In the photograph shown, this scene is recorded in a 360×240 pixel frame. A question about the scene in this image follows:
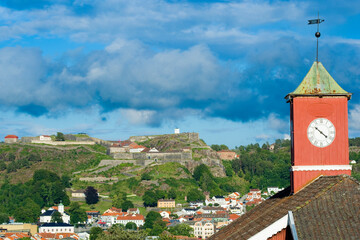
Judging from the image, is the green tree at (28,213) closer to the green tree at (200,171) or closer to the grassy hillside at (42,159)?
the grassy hillside at (42,159)

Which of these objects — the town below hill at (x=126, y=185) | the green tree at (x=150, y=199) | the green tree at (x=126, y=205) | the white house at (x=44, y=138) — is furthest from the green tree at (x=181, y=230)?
the white house at (x=44, y=138)

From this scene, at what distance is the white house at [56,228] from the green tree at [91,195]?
1225cm

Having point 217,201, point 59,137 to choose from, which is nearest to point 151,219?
point 217,201

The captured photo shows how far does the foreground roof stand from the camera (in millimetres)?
11711

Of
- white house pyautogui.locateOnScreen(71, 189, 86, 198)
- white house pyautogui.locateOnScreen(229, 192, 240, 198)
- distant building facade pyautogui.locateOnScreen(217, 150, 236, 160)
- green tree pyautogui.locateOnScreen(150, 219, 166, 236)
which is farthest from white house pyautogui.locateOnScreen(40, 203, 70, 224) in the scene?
distant building facade pyautogui.locateOnScreen(217, 150, 236, 160)

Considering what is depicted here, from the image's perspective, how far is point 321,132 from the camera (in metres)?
15.4

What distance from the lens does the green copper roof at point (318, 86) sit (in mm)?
15352

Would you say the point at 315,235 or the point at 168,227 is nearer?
the point at 315,235

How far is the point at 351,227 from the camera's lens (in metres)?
11.7

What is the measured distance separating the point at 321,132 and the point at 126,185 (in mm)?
113939

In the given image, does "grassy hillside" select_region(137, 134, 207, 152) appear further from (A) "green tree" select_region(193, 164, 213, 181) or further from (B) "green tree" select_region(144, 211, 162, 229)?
(B) "green tree" select_region(144, 211, 162, 229)

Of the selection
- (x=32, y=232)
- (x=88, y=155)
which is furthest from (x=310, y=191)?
(x=88, y=155)

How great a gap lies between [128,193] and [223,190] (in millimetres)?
25479

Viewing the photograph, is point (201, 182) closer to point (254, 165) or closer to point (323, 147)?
point (254, 165)
